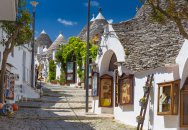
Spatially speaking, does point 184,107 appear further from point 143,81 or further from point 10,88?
point 10,88

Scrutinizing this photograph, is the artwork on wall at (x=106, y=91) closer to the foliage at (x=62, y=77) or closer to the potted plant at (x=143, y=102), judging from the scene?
the potted plant at (x=143, y=102)

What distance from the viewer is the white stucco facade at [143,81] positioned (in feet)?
43.8

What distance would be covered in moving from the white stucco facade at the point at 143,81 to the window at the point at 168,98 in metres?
0.17

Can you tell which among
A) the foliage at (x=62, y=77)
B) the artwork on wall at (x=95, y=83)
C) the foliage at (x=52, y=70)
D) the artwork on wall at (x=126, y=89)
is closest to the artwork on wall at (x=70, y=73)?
the foliage at (x=62, y=77)

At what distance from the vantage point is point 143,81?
16.0m

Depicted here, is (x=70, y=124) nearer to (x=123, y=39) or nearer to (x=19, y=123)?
(x=19, y=123)

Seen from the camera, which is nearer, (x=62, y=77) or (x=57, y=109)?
(x=57, y=109)

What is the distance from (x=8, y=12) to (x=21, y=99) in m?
17.1

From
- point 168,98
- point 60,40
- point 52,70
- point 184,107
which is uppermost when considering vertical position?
point 60,40

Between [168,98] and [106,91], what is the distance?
6901mm

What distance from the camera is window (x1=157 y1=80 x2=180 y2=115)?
43.5 ft

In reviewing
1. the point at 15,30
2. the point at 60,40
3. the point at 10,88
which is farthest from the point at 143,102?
the point at 60,40

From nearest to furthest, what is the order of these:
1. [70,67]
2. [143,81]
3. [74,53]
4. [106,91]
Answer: [143,81] → [106,91] → [74,53] → [70,67]

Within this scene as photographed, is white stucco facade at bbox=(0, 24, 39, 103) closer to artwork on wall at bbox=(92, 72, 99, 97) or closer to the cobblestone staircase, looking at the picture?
the cobblestone staircase
